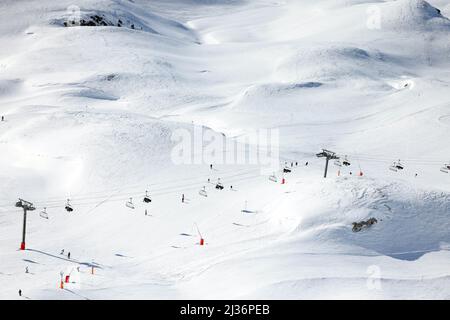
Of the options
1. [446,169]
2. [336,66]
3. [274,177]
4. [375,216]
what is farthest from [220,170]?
[336,66]

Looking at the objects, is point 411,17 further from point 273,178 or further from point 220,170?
point 273,178

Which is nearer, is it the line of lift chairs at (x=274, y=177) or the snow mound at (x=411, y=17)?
the line of lift chairs at (x=274, y=177)

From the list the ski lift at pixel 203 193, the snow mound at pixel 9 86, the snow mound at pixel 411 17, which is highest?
the snow mound at pixel 411 17

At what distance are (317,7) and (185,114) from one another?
106 meters

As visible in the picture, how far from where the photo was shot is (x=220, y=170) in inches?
2569

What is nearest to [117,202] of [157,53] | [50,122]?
[50,122]

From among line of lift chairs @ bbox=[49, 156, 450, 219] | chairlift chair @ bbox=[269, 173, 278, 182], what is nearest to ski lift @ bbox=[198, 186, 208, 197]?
line of lift chairs @ bbox=[49, 156, 450, 219]

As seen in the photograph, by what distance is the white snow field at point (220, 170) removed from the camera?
44375mm

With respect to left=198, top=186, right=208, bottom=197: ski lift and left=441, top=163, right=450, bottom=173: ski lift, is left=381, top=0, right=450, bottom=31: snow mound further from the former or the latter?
left=198, top=186, right=208, bottom=197: ski lift

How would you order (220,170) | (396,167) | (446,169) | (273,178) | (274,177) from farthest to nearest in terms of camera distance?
(446,169) → (396,167) → (220,170) → (274,177) → (273,178)

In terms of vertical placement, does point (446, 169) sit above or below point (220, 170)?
above

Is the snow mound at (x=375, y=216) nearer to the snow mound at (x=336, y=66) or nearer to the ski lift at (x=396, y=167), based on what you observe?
the ski lift at (x=396, y=167)

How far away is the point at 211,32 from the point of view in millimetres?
177250

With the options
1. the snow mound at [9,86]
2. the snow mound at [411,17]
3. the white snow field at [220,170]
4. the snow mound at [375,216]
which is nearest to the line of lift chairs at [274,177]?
the white snow field at [220,170]
